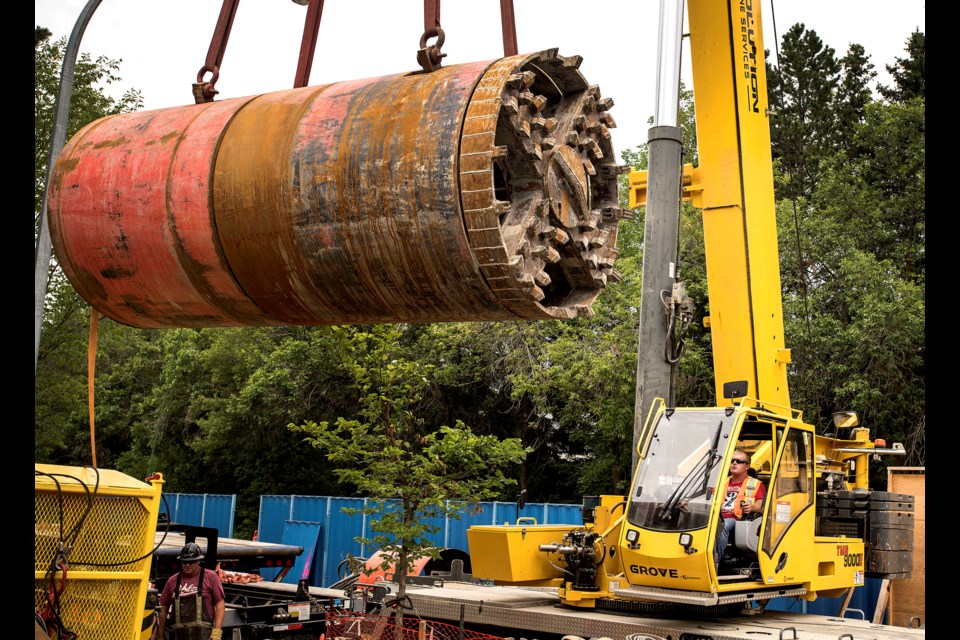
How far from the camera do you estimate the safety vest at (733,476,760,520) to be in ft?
30.1

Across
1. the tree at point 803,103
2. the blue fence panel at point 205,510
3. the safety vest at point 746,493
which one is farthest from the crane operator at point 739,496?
the tree at point 803,103

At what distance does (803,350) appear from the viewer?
835 inches

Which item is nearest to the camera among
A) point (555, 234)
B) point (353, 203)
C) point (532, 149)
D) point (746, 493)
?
point (353, 203)

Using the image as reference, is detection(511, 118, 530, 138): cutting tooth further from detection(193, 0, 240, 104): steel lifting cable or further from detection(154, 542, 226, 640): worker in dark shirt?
detection(154, 542, 226, 640): worker in dark shirt

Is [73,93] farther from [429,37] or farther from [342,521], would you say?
[429,37]

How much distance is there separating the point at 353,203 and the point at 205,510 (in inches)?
934

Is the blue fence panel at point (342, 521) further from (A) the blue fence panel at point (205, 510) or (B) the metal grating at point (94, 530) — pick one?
(B) the metal grating at point (94, 530)

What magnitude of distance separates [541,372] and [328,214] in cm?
2052

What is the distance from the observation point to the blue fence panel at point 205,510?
25578 mm

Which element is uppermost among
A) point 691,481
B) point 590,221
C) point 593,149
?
point 593,149

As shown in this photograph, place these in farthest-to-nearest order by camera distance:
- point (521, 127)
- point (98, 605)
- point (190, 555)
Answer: point (190, 555) → point (98, 605) → point (521, 127)

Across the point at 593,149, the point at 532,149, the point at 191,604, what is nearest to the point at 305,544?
the point at 191,604

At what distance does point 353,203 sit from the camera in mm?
3922

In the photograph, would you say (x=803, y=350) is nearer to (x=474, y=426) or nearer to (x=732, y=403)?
(x=474, y=426)
